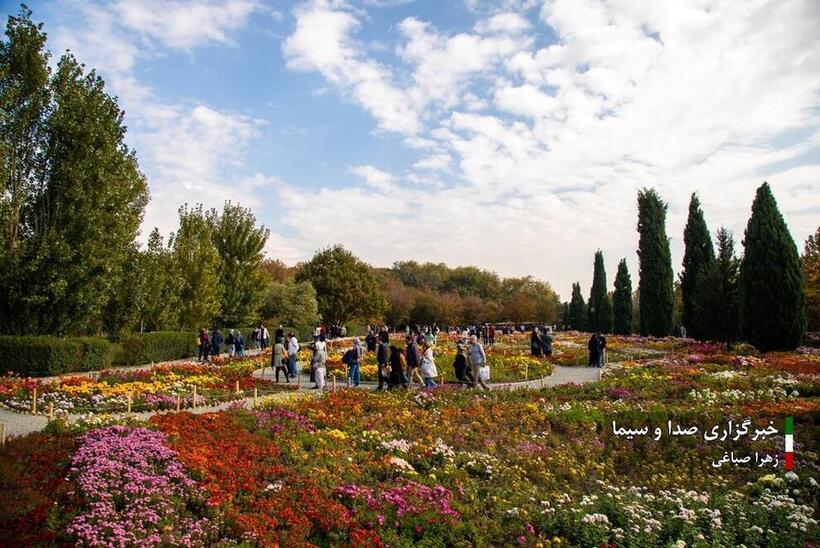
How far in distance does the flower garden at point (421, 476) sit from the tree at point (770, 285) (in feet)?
36.8

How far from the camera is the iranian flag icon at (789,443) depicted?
1052 cm

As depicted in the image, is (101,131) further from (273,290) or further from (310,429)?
(273,290)

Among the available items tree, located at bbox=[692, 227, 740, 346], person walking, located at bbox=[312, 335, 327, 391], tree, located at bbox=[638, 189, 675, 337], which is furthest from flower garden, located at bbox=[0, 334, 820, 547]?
tree, located at bbox=[638, 189, 675, 337]

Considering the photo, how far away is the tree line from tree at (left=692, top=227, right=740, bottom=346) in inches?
2.0

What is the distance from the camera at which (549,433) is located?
1289 centimetres

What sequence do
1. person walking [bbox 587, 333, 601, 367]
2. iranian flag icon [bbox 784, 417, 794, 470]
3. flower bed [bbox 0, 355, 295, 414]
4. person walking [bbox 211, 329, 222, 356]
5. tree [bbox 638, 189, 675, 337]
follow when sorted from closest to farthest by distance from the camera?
iranian flag icon [bbox 784, 417, 794, 470], flower bed [bbox 0, 355, 295, 414], person walking [bbox 587, 333, 601, 367], person walking [bbox 211, 329, 222, 356], tree [bbox 638, 189, 675, 337]

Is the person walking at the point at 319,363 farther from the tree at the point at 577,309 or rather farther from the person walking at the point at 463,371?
the tree at the point at 577,309

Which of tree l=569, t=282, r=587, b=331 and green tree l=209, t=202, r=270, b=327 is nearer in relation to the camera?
green tree l=209, t=202, r=270, b=327

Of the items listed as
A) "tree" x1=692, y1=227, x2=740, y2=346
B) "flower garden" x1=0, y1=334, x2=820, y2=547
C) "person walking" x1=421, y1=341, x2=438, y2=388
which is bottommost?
"flower garden" x1=0, y1=334, x2=820, y2=547

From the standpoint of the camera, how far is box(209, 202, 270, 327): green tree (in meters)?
40.0

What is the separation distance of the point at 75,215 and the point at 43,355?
18.5ft

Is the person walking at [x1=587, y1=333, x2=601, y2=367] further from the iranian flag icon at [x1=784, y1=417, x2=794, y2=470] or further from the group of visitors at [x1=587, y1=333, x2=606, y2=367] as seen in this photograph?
the iranian flag icon at [x1=784, y1=417, x2=794, y2=470]

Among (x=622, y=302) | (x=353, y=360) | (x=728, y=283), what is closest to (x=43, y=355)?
(x=353, y=360)

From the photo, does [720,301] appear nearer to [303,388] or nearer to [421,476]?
[303,388]
